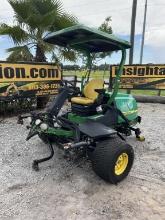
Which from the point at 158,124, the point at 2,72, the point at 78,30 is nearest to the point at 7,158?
the point at 78,30

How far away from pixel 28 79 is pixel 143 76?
5398mm

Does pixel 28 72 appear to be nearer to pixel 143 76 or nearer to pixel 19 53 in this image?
pixel 19 53

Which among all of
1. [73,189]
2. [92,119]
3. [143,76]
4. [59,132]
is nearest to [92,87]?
[92,119]

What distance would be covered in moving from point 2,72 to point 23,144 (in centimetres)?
270

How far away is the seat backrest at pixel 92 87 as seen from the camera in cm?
563

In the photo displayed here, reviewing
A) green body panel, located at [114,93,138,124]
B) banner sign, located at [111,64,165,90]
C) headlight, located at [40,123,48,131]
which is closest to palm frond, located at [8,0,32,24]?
banner sign, located at [111,64,165,90]

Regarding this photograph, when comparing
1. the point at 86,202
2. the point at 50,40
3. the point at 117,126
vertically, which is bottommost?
the point at 86,202

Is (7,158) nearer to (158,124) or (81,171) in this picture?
(81,171)

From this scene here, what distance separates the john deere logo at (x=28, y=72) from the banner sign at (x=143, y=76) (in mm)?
3408

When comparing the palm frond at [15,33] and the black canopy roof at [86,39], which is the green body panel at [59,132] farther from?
the palm frond at [15,33]

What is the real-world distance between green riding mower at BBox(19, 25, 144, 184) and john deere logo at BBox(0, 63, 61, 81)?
9.07ft

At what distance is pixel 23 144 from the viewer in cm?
597

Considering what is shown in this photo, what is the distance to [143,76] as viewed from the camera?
11.7 meters

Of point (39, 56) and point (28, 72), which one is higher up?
point (39, 56)
